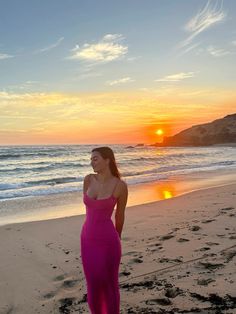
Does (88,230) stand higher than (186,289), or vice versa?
(88,230)

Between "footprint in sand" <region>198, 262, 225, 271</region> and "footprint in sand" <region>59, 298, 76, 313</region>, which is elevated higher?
"footprint in sand" <region>198, 262, 225, 271</region>

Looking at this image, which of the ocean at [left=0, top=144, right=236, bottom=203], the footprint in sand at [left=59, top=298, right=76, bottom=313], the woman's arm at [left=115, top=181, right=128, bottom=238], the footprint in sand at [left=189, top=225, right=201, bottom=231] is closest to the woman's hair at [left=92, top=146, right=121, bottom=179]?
the woman's arm at [left=115, top=181, right=128, bottom=238]

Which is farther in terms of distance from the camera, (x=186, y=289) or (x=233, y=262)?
(x=233, y=262)

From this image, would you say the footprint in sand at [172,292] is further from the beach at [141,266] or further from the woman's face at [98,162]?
the woman's face at [98,162]

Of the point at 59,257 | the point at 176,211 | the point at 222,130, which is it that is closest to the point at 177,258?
the point at 59,257

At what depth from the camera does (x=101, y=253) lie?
3705 mm

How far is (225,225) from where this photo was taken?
8305 mm

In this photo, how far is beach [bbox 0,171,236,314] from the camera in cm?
479

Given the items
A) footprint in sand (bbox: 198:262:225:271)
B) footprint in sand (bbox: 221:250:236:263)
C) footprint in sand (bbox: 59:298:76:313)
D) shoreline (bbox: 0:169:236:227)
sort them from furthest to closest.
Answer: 1. shoreline (bbox: 0:169:236:227)
2. footprint in sand (bbox: 221:250:236:263)
3. footprint in sand (bbox: 198:262:225:271)
4. footprint in sand (bbox: 59:298:76:313)

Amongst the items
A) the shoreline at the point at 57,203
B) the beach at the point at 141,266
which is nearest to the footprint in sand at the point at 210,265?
the beach at the point at 141,266

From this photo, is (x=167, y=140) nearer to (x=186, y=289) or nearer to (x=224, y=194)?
(x=224, y=194)

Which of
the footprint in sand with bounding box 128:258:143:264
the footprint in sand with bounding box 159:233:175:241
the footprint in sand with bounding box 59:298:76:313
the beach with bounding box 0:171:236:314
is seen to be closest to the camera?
the footprint in sand with bounding box 59:298:76:313

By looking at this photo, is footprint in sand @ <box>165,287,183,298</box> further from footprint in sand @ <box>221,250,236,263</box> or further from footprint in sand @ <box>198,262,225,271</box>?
footprint in sand @ <box>221,250,236,263</box>

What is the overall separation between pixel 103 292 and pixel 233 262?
278cm
